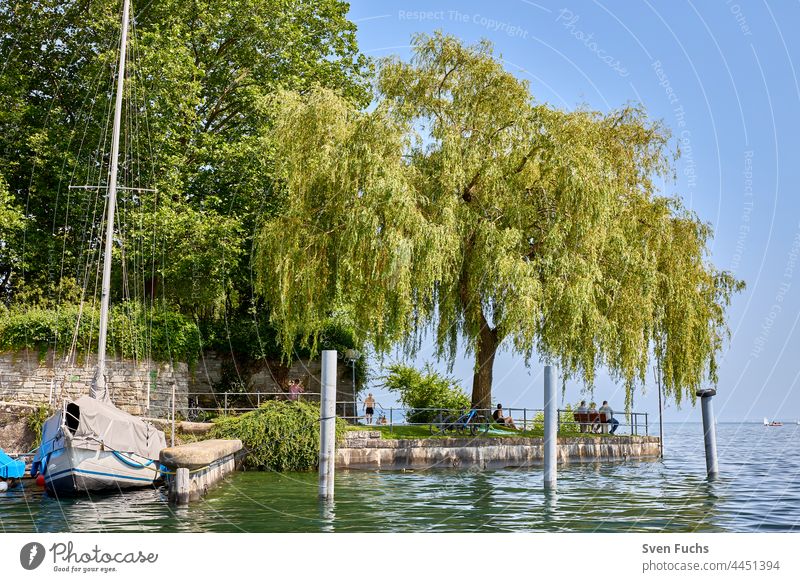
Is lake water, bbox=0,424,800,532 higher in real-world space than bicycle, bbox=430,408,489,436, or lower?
lower

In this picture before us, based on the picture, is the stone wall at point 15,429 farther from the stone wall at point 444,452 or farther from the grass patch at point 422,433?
the grass patch at point 422,433

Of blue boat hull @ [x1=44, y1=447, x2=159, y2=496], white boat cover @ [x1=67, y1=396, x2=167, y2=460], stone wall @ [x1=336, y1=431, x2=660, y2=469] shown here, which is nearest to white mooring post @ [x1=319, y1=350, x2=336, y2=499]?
white boat cover @ [x1=67, y1=396, x2=167, y2=460]

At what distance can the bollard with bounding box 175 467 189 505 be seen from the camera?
15.0 meters

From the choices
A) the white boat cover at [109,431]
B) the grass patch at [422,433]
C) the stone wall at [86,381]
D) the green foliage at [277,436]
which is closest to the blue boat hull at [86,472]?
the white boat cover at [109,431]

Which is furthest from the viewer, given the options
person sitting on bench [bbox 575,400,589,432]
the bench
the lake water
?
person sitting on bench [bbox 575,400,589,432]

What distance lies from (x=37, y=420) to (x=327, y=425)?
10.5 m

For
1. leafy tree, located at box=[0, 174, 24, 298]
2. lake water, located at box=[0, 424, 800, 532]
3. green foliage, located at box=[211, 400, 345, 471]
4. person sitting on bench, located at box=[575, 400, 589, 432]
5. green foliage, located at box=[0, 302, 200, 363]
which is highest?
leafy tree, located at box=[0, 174, 24, 298]

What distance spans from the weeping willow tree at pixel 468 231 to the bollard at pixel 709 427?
4.40 meters

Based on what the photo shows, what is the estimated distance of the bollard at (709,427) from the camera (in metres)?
18.7

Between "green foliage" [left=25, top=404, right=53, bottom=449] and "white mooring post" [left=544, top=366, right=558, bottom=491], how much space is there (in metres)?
12.3

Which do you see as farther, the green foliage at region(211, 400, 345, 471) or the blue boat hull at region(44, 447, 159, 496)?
the green foliage at region(211, 400, 345, 471)

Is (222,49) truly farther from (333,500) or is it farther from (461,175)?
(333,500)

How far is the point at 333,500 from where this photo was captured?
15.4 m

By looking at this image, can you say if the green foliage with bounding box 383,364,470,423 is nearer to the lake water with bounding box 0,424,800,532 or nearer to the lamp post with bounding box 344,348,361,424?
the lamp post with bounding box 344,348,361,424
